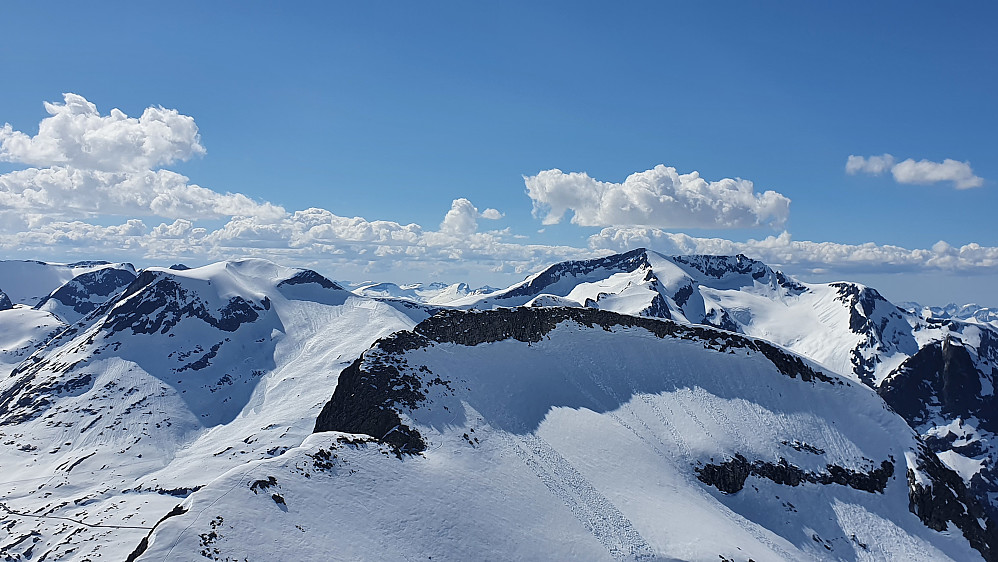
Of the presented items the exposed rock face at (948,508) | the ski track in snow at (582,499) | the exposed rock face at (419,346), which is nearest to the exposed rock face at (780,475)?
the exposed rock face at (948,508)

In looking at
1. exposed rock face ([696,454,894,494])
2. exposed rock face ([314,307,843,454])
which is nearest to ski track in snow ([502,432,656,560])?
exposed rock face ([314,307,843,454])

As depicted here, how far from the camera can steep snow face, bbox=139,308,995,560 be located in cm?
4675

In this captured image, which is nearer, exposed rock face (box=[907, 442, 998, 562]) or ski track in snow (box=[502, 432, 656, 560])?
ski track in snow (box=[502, 432, 656, 560])

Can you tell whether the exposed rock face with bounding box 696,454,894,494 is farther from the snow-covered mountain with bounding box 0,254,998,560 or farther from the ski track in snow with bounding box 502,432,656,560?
the ski track in snow with bounding box 502,432,656,560

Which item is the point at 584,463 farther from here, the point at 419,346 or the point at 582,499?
the point at 419,346

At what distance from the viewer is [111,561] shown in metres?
78.9

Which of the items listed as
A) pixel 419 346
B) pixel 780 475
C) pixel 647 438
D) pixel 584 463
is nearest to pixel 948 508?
pixel 780 475

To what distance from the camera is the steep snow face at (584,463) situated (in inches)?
1841

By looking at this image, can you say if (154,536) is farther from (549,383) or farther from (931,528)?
(931,528)

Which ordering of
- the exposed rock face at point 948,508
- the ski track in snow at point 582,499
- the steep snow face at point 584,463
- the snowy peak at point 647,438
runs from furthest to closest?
the exposed rock face at point 948,508, the snowy peak at point 647,438, the ski track in snow at point 582,499, the steep snow face at point 584,463

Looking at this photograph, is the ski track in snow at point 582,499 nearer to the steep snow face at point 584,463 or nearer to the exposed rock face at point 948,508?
the steep snow face at point 584,463

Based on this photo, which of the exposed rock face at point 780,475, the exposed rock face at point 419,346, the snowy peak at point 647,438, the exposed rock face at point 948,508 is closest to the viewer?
the snowy peak at point 647,438

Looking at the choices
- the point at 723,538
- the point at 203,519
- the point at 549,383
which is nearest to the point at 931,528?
the point at 723,538

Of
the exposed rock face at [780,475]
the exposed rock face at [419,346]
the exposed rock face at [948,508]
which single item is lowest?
the exposed rock face at [948,508]
